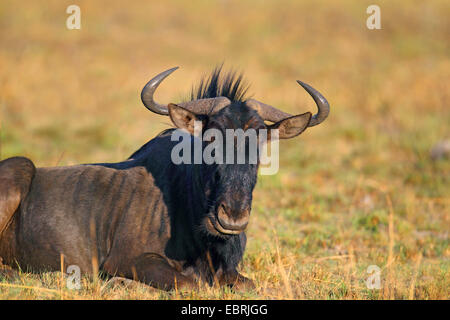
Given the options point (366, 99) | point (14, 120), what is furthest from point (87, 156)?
point (366, 99)

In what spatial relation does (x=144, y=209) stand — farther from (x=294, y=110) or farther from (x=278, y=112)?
(x=294, y=110)

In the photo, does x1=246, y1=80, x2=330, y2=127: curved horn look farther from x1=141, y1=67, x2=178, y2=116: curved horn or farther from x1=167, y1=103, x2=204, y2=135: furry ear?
x1=141, y1=67, x2=178, y2=116: curved horn

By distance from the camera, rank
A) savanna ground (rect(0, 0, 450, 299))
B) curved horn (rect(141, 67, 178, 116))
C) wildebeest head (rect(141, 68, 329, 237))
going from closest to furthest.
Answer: wildebeest head (rect(141, 68, 329, 237))
curved horn (rect(141, 67, 178, 116))
savanna ground (rect(0, 0, 450, 299))

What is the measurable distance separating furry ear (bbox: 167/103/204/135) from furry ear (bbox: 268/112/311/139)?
670 mm

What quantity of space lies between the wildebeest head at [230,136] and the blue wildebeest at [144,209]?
0.5 inches

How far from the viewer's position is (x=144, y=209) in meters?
5.77

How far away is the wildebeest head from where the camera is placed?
4797 millimetres

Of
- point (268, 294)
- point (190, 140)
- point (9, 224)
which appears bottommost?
point (268, 294)

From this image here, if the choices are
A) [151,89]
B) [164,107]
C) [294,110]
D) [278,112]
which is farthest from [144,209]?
[294,110]

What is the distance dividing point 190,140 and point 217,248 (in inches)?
41.8

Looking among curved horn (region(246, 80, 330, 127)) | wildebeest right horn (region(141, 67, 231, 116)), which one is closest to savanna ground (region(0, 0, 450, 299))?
curved horn (region(246, 80, 330, 127))

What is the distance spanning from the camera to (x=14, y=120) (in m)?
13.9

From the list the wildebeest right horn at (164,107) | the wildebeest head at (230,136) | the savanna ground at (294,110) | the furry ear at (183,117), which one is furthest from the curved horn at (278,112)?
the savanna ground at (294,110)
